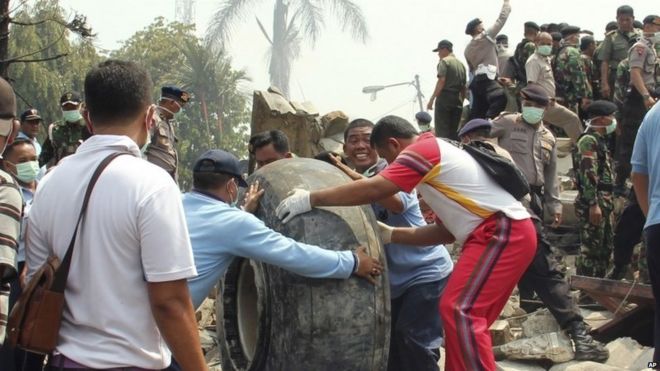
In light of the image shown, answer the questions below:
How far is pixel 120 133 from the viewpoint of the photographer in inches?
Result: 113

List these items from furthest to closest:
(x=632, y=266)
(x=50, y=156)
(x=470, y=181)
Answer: (x=632, y=266), (x=50, y=156), (x=470, y=181)

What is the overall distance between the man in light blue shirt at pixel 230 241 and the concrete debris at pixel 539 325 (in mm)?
3965

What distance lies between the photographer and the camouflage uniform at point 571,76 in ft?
42.2

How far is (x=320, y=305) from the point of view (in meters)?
4.21

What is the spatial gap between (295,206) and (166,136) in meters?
3.83

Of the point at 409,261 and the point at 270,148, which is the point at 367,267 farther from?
the point at 270,148

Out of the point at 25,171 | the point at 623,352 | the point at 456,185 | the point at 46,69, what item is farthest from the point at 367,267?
the point at 46,69

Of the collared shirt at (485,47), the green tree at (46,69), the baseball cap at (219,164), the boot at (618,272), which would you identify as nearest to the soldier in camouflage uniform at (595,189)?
the boot at (618,272)

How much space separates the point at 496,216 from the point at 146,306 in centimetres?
239

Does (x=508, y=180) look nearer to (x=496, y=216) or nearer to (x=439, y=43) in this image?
(x=496, y=216)

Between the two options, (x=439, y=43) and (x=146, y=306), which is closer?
(x=146, y=306)

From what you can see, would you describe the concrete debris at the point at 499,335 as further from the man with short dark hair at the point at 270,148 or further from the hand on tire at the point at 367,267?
the hand on tire at the point at 367,267

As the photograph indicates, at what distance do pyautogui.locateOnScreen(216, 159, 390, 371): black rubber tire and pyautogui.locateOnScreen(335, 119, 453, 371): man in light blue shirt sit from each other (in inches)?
27.5

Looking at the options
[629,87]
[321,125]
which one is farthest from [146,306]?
[321,125]
